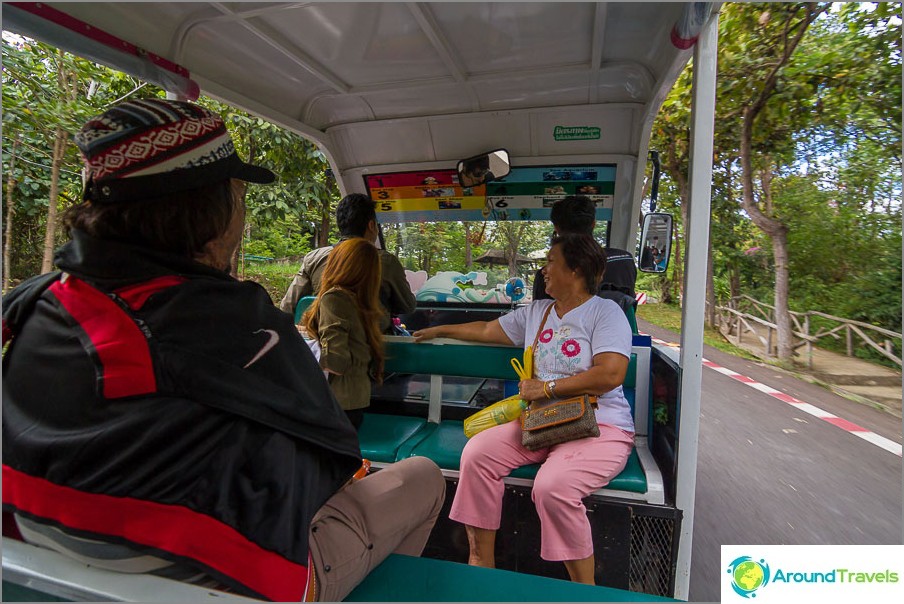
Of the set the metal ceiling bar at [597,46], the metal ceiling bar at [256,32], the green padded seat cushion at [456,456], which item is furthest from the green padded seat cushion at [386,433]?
the metal ceiling bar at [597,46]

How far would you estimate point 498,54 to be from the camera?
278cm

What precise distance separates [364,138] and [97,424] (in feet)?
11.3

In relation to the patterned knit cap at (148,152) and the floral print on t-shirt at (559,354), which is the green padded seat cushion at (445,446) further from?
the patterned knit cap at (148,152)

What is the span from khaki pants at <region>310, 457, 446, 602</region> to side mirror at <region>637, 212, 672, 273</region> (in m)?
2.01

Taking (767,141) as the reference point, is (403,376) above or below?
below

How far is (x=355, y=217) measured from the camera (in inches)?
114

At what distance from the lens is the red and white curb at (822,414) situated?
5383mm

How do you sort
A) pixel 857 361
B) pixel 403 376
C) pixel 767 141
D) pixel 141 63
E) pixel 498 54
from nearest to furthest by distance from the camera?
pixel 141 63 < pixel 498 54 < pixel 403 376 < pixel 857 361 < pixel 767 141

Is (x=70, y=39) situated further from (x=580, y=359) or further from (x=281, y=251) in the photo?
(x=281, y=251)

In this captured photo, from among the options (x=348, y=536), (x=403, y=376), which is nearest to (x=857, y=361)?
(x=403, y=376)

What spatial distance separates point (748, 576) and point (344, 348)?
188cm

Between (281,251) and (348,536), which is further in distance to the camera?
(281,251)

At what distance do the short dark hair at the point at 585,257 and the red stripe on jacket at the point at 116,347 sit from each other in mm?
1977

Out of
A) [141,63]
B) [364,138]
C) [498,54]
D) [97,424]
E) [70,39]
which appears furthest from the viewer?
[364,138]
